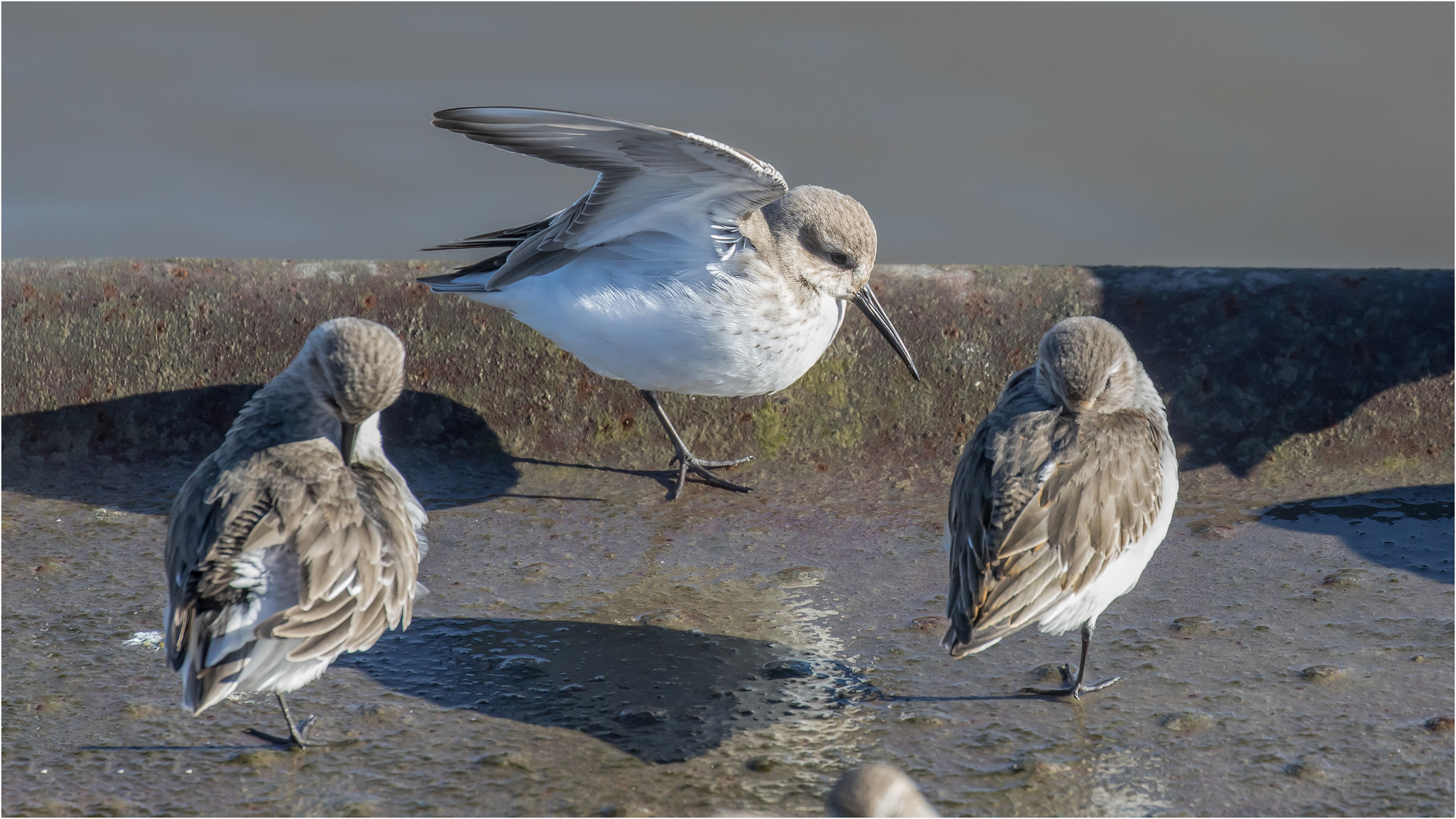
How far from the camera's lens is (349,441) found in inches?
128

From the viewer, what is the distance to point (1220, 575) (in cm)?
386

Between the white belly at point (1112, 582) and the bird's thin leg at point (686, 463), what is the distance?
1639mm

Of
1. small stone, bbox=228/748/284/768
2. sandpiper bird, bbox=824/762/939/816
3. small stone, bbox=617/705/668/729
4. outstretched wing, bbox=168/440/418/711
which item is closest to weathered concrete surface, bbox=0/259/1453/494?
outstretched wing, bbox=168/440/418/711

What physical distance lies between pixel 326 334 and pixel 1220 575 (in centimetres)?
277

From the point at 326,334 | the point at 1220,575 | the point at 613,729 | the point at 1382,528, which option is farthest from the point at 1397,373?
the point at 326,334

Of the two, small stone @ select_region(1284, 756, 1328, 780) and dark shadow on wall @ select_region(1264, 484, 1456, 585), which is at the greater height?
dark shadow on wall @ select_region(1264, 484, 1456, 585)

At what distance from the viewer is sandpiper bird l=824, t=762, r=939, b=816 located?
2.19 meters

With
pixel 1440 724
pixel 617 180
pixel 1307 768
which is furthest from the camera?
pixel 617 180

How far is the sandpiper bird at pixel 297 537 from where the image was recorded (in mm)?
2713

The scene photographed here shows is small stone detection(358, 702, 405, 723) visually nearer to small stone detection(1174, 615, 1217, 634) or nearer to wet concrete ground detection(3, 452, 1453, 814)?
wet concrete ground detection(3, 452, 1453, 814)

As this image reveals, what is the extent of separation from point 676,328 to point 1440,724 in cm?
258

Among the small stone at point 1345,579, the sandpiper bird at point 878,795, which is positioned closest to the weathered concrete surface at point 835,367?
the small stone at point 1345,579

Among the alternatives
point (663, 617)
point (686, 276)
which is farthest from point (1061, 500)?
point (686, 276)

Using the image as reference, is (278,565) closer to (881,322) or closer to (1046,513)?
(1046,513)
